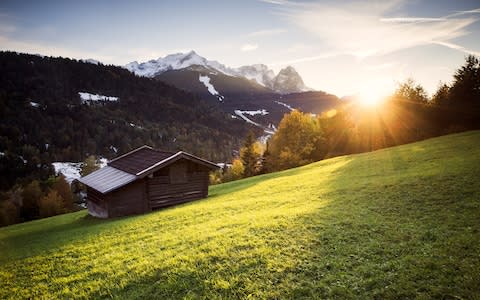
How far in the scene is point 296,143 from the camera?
6756 cm

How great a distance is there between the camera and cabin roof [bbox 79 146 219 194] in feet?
85.0

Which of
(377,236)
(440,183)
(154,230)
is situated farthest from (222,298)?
(440,183)

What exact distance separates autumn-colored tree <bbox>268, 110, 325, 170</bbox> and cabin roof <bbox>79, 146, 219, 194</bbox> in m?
37.5

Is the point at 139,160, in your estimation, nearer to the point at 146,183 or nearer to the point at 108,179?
the point at 108,179

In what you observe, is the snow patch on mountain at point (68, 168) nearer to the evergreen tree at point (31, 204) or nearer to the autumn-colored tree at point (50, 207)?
the evergreen tree at point (31, 204)

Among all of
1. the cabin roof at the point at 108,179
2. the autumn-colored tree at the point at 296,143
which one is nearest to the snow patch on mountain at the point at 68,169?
the autumn-colored tree at the point at 296,143

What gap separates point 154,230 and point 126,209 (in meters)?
11.0

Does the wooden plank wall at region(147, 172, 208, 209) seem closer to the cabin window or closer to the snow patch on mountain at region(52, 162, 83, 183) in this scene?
the cabin window

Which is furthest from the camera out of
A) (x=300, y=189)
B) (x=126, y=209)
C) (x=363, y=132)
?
(x=363, y=132)

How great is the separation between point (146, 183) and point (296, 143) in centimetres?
4718

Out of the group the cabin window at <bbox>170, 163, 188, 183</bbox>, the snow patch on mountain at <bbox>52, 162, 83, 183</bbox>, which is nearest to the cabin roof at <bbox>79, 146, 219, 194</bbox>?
the cabin window at <bbox>170, 163, 188, 183</bbox>

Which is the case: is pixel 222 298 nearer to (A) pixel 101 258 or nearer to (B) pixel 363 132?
(A) pixel 101 258

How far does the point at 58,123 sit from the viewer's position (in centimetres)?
18662

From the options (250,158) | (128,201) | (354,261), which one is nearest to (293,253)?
(354,261)
